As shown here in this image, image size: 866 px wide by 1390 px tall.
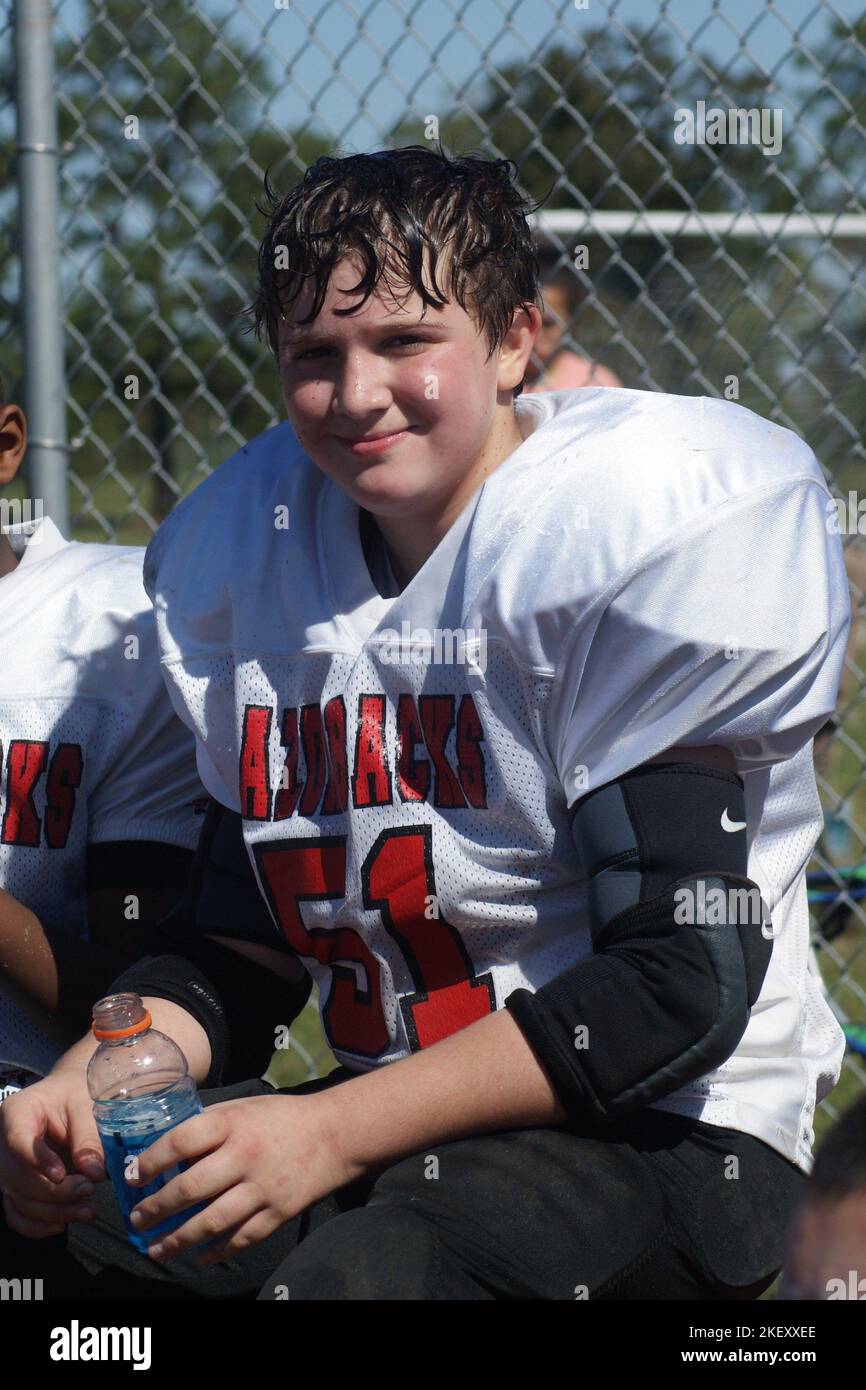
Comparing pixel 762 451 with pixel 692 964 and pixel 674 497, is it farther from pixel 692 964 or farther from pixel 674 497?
pixel 692 964

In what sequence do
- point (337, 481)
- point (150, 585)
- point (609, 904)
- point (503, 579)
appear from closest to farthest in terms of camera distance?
point (609, 904) < point (503, 579) < point (337, 481) < point (150, 585)

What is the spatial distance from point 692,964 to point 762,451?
22.2 inches

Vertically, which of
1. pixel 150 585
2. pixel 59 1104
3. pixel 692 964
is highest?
pixel 150 585

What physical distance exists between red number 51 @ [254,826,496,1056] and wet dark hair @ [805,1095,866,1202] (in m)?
0.69

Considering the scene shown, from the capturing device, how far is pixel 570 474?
1686 mm

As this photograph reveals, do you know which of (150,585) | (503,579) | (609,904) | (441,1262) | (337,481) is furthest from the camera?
(150,585)

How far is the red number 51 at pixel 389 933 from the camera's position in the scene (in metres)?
1.73

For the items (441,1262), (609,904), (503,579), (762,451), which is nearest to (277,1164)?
(441,1262)

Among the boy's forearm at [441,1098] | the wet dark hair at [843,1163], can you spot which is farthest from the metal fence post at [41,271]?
the wet dark hair at [843,1163]

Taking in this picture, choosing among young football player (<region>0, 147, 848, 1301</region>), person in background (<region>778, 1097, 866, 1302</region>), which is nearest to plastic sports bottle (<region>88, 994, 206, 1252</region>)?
young football player (<region>0, 147, 848, 1301</region>)

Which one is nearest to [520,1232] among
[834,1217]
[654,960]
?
[654,960]

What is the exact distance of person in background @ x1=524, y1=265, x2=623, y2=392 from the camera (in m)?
3.83
